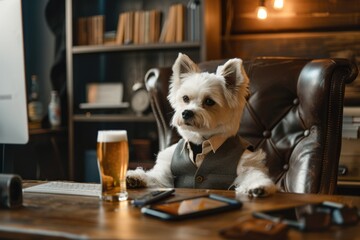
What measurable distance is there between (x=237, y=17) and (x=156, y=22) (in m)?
0.57

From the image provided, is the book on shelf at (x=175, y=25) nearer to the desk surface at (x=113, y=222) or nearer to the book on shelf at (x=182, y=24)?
the book on shelf at (x=182, y=24)

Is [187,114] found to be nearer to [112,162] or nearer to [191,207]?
[112,162]

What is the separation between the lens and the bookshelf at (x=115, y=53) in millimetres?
3309

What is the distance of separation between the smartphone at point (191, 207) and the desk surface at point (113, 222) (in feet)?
0.05

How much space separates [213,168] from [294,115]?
539mm

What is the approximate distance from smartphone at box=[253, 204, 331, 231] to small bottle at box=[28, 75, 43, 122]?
2.70 m

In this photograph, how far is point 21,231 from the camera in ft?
3.06

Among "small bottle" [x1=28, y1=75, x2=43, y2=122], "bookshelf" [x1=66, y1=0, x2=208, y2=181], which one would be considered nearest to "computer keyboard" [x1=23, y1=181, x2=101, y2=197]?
"bookshelf" [x1=66, y1=0, x2=208, y2=181]

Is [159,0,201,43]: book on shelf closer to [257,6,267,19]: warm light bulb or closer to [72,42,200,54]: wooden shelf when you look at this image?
[72,42,200,54]: wooden shelf

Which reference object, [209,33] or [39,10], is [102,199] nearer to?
[209,33]

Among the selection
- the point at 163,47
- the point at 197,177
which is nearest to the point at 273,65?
the point at 197,177

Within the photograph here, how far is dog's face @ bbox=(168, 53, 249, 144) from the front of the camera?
71.5 inches

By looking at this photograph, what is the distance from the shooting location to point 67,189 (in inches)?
53.2

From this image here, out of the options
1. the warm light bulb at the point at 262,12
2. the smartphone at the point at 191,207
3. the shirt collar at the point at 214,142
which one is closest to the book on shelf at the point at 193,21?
the warm light bulb at the point at 262,12
